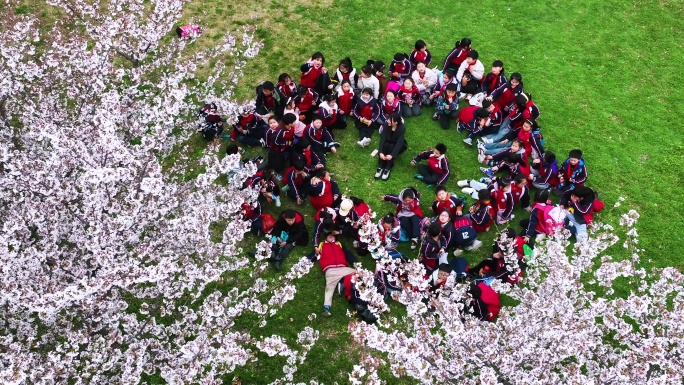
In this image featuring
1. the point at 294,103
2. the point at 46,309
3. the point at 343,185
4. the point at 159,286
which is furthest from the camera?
the point at 294,103

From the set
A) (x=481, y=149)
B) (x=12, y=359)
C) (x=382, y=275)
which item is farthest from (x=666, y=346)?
(x=12, y=359)

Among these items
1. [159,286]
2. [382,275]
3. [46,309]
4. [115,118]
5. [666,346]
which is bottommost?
[382,275]

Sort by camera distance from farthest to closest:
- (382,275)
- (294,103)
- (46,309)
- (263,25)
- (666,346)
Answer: (263,25) < (294,103) < (382,275) < (666,346) < (46,309)

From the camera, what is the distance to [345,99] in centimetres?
1139

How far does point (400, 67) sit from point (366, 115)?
198 centimetres

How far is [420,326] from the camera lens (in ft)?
19.2

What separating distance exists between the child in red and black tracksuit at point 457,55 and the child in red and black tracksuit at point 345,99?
2.67 m

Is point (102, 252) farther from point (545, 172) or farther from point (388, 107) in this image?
point (545, 172)

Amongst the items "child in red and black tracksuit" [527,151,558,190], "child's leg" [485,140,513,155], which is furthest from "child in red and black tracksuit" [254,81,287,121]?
"child in red and black tracksuit" [527,151,558,190]

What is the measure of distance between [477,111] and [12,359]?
9.35m

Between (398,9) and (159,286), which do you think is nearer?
(159,286)

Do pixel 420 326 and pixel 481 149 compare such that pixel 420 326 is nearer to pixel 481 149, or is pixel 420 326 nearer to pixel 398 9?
pixel 481 149

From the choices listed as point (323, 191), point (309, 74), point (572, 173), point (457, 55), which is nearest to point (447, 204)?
point (323, 191)

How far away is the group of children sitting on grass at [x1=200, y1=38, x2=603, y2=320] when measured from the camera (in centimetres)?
872
